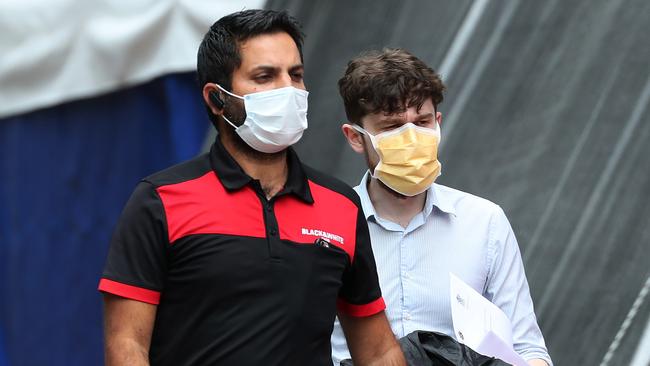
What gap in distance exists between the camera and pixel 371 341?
2.62 meters

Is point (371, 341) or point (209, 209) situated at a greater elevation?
point (209, 209)

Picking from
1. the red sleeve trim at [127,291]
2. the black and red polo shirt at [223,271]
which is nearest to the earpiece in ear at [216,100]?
the black and red polo shirt at [223,271]

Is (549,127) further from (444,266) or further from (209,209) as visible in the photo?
(209,209)

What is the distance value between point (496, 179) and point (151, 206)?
2029 millimetres

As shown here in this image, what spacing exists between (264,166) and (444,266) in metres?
0.66

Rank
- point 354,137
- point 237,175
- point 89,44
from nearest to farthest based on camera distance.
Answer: point 237,175
point 354,137
point 89,44

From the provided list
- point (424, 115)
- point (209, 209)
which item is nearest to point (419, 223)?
point (424, 115)

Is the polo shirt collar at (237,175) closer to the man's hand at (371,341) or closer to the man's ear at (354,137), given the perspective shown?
the man's hand at (371,341)

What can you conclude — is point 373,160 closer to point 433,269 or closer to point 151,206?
point 433,269

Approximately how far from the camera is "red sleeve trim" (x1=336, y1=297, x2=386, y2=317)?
103 inches

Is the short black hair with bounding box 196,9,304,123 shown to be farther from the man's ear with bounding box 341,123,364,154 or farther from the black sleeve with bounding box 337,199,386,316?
the man's ear with bounding box 341,123,364,154

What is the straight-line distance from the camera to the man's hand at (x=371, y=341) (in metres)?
2.60

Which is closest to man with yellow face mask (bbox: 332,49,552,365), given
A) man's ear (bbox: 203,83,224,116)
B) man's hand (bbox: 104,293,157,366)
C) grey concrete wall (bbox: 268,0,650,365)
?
man's ear (bbox: 203,83,224,116)

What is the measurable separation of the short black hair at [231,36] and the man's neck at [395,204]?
0.63 metres
